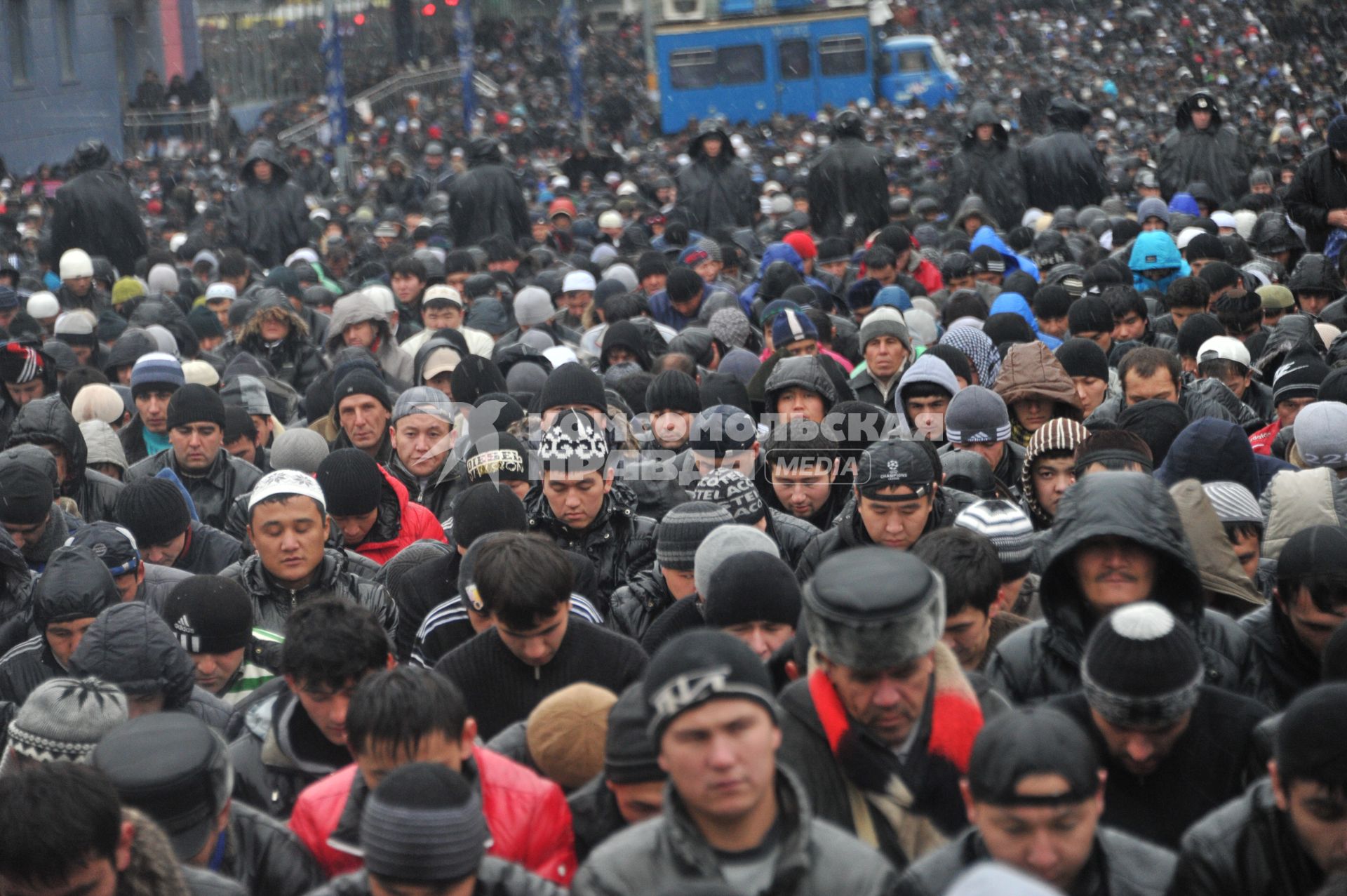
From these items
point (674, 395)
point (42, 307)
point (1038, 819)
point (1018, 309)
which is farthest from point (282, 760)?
point (42, 307)

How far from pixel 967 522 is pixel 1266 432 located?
279 centimetres

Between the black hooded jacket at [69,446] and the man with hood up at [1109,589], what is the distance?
4.62 meters

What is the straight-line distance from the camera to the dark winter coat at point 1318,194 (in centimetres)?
1006

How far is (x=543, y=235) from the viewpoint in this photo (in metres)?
17.4

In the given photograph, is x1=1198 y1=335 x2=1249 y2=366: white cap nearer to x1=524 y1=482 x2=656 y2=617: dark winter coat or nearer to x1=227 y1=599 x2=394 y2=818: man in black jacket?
x1=524 y1=482 x2=656 y2=617: dark winter coat

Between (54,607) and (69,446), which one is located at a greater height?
(69,446)

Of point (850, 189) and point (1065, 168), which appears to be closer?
point (850, 189)

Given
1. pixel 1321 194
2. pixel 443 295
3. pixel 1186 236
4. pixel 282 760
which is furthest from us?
pixel 1186 236

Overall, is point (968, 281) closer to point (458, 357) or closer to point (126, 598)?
point (458, 357)

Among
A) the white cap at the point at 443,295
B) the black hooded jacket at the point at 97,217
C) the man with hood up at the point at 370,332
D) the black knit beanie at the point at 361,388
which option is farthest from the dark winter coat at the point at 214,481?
the black hooded jacket at the point at 97,217

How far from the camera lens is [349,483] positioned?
629cm

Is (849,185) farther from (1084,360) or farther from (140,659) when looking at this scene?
(140,659)

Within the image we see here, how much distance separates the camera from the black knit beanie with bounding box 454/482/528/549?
5.40m

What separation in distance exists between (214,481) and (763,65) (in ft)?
83.1
